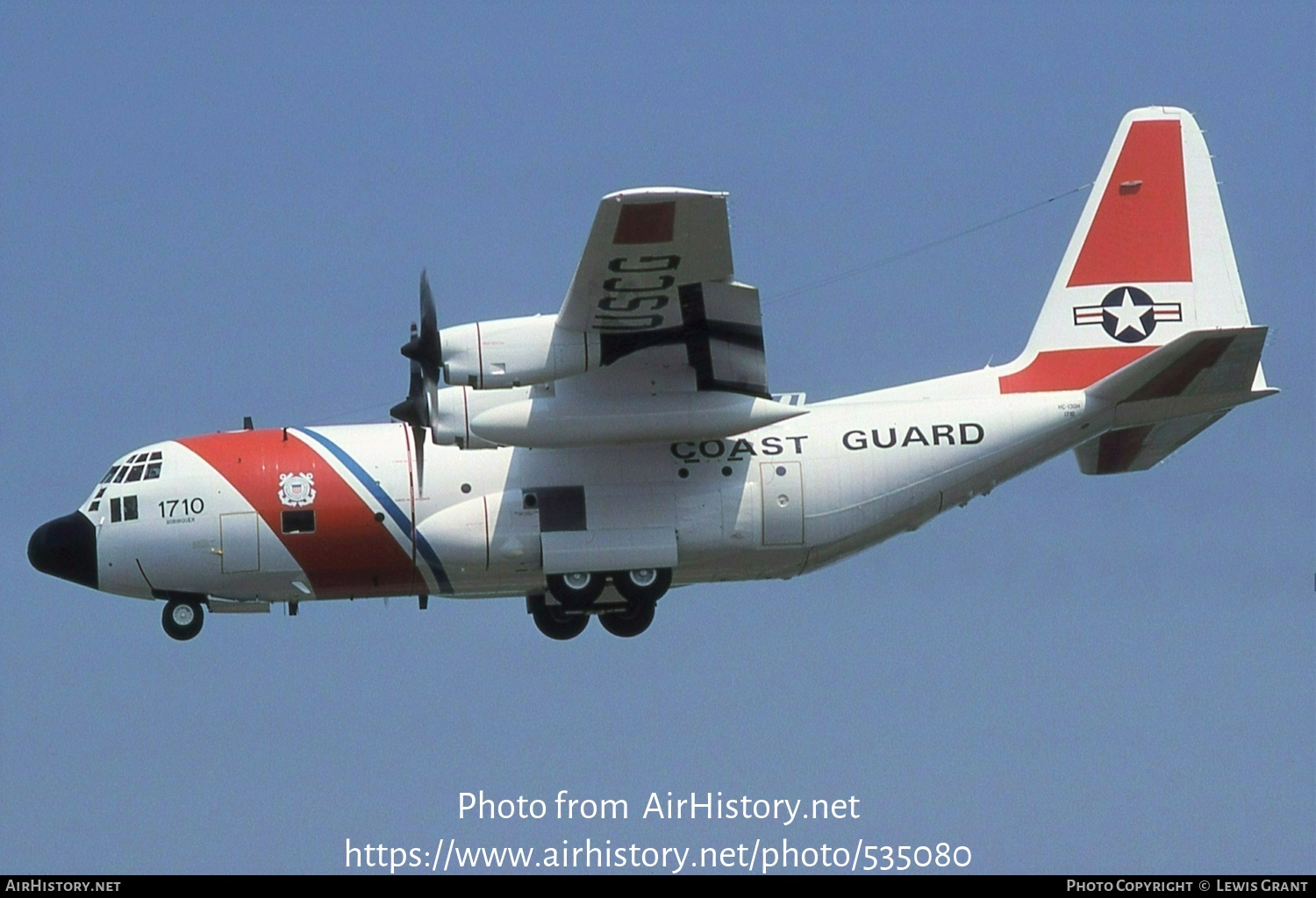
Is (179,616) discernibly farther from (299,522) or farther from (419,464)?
(419,464)

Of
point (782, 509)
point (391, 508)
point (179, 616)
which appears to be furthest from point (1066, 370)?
point (179, 616)

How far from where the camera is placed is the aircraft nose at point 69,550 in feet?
82.3

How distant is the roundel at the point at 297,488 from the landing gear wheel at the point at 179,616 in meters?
1.82

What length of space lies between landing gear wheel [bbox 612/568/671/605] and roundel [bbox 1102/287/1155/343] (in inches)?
257

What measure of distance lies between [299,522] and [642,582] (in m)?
4.11

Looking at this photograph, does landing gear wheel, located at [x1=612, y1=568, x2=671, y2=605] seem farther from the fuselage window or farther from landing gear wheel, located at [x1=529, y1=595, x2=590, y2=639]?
the fuselage window

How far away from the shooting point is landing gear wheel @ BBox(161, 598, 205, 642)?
82.9 feet

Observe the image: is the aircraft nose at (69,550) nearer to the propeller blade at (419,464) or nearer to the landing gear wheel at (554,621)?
the propeller blade at (419,464)

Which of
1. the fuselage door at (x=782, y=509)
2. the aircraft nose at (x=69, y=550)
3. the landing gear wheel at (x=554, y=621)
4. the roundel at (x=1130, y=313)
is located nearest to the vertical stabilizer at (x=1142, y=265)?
the roundel at (x=1130, y=313)

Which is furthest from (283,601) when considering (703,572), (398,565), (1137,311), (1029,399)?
(1137,311)

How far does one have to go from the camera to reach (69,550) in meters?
25.1

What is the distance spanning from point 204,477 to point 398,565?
2.55 m

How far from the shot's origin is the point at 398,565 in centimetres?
2484

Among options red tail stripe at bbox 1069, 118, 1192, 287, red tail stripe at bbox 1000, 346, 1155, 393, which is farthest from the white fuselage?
red tail stripe at bbox 1069, 118, 1192, 287
